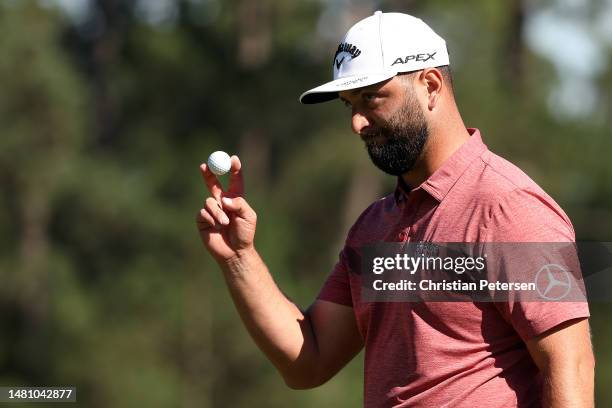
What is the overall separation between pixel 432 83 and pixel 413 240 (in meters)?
0.34

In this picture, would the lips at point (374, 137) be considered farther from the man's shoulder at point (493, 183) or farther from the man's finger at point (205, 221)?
the man's finger at point (205, 221)

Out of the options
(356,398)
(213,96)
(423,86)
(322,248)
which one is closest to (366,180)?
(322,248)

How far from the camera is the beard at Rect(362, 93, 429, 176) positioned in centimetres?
266

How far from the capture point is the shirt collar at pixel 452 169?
8.55 ft

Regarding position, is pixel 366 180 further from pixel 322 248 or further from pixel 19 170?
pixel 19 170

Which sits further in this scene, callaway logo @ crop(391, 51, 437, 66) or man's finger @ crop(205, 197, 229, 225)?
man's finger @ crop(205, 197, 229, 225)

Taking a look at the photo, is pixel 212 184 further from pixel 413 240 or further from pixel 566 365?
pixel 566 365

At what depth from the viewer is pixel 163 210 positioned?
13.4 metres

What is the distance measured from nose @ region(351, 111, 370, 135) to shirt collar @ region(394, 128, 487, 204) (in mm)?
172

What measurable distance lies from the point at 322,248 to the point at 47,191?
11.4 feet

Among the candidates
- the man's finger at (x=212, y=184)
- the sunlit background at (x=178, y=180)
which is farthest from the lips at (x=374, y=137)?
the sunlit background at (x=178, y=180)

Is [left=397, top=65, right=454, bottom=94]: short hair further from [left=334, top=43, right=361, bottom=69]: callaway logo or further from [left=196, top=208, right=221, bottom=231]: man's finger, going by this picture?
[left=196, top=208, right=221, bottom=231]: man's finger

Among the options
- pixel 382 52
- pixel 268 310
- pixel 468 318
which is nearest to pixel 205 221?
pixel 268 310

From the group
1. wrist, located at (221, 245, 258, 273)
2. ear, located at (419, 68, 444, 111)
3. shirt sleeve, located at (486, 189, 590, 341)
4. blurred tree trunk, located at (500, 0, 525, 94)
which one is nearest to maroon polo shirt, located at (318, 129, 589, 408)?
shirt sleeve, located at (486, 189, 590, 341)
